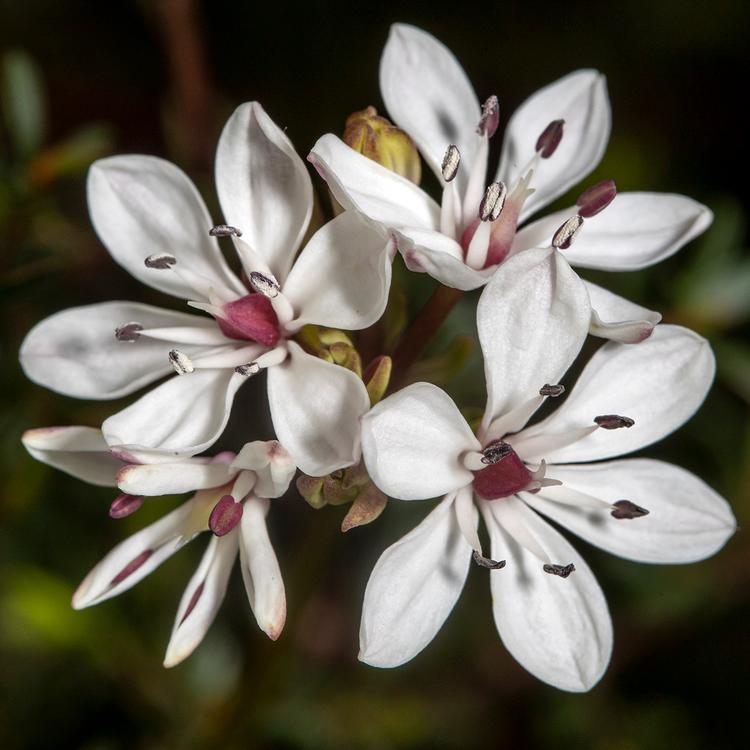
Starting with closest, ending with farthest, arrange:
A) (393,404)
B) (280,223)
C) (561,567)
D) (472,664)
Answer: (393,404) < (561,567) < (280,223) < (472,664)

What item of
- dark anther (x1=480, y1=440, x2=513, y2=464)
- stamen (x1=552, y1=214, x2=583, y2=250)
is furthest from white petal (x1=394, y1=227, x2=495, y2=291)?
dark anther (x1=480, y1=440, x2=513, y2=464)

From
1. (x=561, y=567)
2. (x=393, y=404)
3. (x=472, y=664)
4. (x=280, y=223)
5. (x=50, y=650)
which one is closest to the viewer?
(x=393, y=404)

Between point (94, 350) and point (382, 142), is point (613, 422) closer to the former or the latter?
point (382, 142)

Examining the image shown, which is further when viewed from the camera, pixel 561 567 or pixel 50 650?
pixel 50 650

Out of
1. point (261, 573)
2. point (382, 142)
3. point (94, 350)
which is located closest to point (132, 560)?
point (261, 573)

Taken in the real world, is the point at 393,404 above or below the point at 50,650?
above

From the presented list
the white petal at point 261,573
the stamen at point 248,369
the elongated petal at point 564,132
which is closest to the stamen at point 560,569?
the white petal at point 261,573

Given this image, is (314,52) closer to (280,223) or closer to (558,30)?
(558,30)

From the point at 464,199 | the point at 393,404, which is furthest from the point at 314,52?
the point at 393,404
